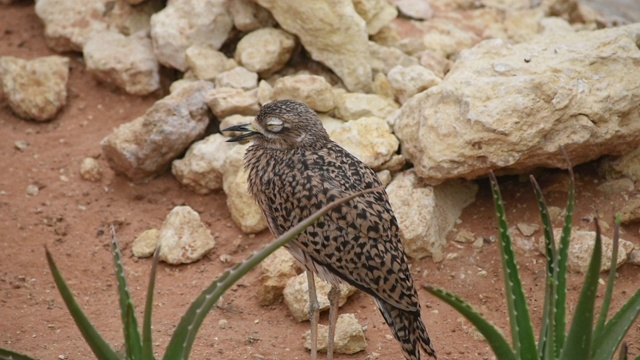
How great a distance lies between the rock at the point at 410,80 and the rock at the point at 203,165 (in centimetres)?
119

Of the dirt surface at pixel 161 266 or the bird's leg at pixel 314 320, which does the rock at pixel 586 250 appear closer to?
the dirt surface at pixel 161 266

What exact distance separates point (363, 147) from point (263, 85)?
98 centimetres

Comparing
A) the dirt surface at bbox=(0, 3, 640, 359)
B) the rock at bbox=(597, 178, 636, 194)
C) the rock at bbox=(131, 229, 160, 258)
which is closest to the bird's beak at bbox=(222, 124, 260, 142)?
the dirt surface at bbox=(0, 3, 640, 359)

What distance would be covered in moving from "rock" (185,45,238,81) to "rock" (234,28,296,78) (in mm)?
136

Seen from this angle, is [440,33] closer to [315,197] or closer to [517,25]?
[517,25]

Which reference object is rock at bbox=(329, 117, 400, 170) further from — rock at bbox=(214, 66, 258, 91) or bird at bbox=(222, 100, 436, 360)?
rock at bbox=(214, 66, 258, 91)

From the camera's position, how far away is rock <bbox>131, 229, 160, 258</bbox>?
5.60 metres

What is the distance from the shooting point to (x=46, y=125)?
6691 millimetres

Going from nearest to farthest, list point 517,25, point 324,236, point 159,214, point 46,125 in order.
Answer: point 324,236
point 159,214
point 46,125
point 517,25

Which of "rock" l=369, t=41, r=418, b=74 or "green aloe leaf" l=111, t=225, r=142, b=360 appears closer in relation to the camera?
"green aloe leaf" l=111, t=225, r=142, b=360

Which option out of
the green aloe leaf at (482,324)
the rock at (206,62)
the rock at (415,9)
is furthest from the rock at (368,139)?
the green aloe leaf at (482,324)

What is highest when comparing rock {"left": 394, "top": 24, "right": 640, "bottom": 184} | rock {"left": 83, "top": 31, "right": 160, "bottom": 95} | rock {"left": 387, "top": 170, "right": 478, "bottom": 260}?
rock {"left": 394, "top": 24, "right": 640, "bottom": 184}

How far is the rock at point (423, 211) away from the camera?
527 centimetres

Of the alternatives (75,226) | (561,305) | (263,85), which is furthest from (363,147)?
(561,305)
